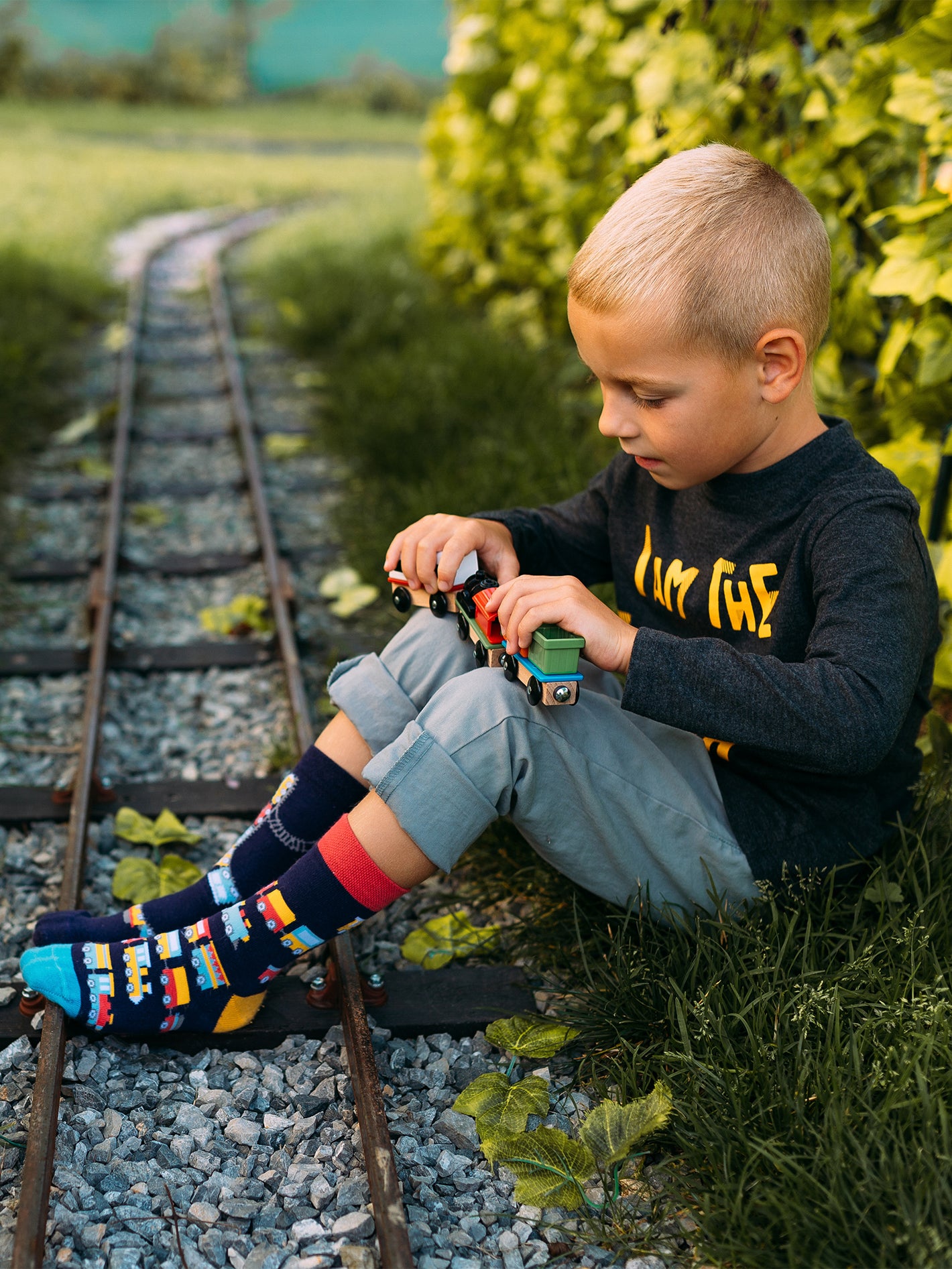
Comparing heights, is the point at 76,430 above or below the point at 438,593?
below

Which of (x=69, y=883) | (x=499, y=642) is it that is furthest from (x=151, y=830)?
(x=499, y=642)

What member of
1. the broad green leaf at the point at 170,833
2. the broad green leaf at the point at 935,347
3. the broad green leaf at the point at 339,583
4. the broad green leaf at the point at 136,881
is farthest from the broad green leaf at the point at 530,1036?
the broad green leaf at the point at 339,583

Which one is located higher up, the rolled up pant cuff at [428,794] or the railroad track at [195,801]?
the rolled up pant cuff at [428,794]

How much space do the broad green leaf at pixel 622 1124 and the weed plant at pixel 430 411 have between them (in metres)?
2.70

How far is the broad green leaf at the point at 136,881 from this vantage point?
8.57ft

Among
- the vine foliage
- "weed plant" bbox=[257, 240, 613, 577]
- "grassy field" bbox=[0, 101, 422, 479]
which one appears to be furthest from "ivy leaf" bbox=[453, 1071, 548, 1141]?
"grassy field" bbox=[0, 101, 422, 479]

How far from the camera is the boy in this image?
184 centimetres

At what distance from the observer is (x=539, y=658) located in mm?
1849

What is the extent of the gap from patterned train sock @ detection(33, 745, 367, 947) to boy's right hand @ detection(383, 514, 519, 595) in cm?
42

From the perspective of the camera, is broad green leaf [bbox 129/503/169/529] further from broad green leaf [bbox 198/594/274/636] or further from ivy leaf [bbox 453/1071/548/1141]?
ivy leaf [bbox 453/1071/548/1141]

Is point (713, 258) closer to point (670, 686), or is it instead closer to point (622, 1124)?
point (670, 686)

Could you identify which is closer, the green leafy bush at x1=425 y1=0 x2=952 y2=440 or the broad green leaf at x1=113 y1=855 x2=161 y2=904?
the broad green leaf at x1=113 y1=855 x2=161 y2=904

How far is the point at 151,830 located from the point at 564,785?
1299 millimetres

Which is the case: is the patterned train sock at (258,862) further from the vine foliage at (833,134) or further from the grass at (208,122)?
the grass at (208,122)
